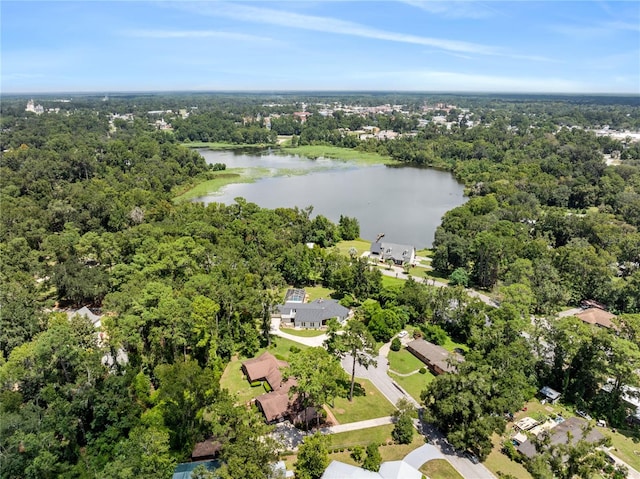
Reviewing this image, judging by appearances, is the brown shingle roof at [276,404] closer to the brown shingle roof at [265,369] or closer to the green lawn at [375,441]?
the brown shingle roof at [265,369]

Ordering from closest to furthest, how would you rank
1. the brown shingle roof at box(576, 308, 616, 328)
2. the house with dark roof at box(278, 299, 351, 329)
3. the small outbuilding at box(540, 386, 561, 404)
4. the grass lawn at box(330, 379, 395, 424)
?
the grass lawn at box(330, 379, 395, 424) < the small outbuilding at box(540, 386, 561, 404) < the brown shingle roof at box(576, 308, 616, 328) < the house with dark roof at box(278, 299, 351, 329)

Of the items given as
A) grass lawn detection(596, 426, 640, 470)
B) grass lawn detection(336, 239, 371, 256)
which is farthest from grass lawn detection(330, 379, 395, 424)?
grass lawn detection(336, 239, 371, 256)

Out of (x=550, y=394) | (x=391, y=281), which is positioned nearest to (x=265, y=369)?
(x=550, y=394)

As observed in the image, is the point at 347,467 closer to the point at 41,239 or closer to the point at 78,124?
the point at 41,239

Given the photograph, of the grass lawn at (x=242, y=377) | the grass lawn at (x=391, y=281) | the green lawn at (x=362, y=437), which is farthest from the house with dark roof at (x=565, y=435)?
the grass lawn at (x=391, y=281)

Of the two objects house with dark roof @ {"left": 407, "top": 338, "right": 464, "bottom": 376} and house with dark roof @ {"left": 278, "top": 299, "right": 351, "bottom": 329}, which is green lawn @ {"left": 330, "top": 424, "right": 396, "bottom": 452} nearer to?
house with dark roof @ {"left": 407, "top": 338, "right": 464, "bottom": 376}
